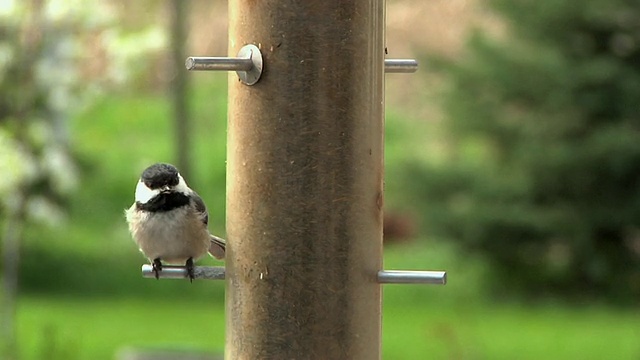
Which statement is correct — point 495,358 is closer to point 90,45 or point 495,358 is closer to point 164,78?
point 90,45

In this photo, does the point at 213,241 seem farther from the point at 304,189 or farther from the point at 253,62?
the point at 253,62

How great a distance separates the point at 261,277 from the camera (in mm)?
3945

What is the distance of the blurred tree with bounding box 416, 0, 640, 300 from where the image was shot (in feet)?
51.0

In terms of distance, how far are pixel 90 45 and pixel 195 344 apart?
4.93 metres

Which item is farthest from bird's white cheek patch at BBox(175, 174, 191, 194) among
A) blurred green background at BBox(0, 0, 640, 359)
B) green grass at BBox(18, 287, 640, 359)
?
blurred green background at BBox(0, 0, 640, 359)

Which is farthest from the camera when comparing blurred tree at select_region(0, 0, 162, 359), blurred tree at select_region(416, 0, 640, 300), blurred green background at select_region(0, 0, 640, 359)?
blurred tree at select_region(416, 0, 640, 300)

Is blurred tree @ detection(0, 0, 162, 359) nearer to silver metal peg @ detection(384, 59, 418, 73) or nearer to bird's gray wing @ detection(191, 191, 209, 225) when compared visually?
bird's gray wing @ detection(191, 191, 209, 225)

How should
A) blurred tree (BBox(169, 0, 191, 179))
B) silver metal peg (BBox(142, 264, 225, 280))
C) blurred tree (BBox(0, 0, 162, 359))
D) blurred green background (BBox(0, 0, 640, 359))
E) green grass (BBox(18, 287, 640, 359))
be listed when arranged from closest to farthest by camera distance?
silver metal peg (BBox(142, 264, 225, 280)) < blurred tree (BBox(0, 0, 162, 359)) < green grass (BBox(18, 287, 640, 359)) < blurred green background (BBox(0, 0, 640, 359)) < blurred tree (BBox(169, 0, 191, 179))

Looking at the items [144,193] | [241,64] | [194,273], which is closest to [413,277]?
[194,273]

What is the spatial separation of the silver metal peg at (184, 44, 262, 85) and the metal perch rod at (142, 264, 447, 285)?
1.97 feet

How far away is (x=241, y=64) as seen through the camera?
3.90 metres

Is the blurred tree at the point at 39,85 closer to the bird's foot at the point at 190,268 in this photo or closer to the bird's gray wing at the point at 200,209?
the bird's gray wing at the point at 200,209

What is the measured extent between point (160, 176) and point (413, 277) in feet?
3.02

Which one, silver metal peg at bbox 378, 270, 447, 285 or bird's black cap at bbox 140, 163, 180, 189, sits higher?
bird's black cap at bbox 140, 163, 180, 189
